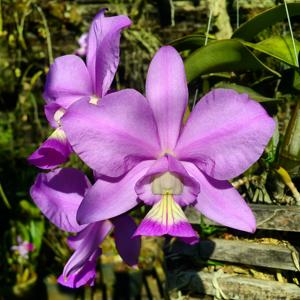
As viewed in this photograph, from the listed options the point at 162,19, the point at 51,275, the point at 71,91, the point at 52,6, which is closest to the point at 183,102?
the point at 71,91

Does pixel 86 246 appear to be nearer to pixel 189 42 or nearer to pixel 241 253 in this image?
pixel 241 253

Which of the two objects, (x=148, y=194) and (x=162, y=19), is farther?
(x=162, y=19)

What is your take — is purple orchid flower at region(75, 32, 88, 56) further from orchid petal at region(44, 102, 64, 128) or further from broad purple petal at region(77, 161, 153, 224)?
broad purple petal at region(77, 161, 153, 224)

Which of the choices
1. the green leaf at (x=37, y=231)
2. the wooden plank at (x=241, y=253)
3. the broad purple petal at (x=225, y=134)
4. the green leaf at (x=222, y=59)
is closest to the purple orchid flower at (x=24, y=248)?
the green leaf at (x=37, y=231)

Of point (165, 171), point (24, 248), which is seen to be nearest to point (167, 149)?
point (165, 171)

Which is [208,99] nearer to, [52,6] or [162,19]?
[162,19]

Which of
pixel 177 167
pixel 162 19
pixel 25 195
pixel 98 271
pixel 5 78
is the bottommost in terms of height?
pixel 98 271
